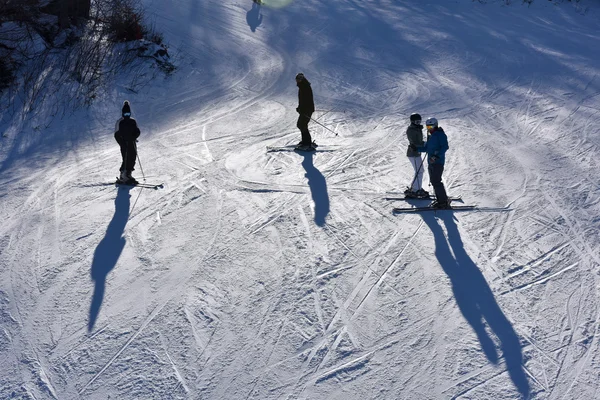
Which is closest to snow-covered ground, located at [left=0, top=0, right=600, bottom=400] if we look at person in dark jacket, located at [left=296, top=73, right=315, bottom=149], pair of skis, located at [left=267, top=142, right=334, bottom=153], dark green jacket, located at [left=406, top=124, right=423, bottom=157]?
pair of skis, located at [left=267, top=142, right=334, bottom=153]

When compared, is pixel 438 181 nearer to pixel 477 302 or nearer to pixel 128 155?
pixel 477 302

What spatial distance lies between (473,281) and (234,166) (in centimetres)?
594

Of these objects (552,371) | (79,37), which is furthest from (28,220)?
(79,37)

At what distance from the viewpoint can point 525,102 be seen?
17.0 m

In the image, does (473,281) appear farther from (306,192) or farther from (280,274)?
(306,192)

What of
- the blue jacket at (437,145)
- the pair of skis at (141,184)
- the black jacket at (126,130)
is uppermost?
the blue jacket at (437,145)

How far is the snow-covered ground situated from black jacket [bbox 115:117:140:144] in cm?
102

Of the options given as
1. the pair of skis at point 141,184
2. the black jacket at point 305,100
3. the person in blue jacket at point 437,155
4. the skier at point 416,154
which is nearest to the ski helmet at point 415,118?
the skier at point 416,154

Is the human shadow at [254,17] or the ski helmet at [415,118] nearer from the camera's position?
the ski helmet at [415,118]

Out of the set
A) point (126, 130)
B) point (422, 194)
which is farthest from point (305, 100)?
point (126, 130)

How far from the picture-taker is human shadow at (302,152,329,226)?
1076cm

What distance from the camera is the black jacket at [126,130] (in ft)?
38.6

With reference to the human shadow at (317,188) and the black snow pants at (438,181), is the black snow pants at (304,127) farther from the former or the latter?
the black snow pants at (438,181)

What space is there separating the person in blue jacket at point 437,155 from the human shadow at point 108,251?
201 inches
